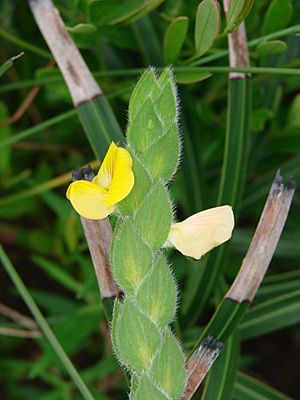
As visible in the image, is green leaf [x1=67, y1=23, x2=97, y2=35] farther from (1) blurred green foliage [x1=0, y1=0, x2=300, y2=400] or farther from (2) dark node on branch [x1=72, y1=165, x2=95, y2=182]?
(2) dark node on branch [x1=72, y1=165, x2=95, y2=182]

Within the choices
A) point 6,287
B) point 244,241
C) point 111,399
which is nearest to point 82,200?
point 244,241

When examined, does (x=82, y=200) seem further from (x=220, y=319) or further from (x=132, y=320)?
(x=220, y=319)

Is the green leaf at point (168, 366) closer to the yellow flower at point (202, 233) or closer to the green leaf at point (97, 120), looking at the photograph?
the yellow flower at point (202, 233)

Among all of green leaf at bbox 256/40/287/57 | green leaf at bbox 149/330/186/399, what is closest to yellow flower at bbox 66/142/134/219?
green leaf at bbox 149/330/186/399

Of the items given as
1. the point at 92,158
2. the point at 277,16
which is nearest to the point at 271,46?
the point at 277,16

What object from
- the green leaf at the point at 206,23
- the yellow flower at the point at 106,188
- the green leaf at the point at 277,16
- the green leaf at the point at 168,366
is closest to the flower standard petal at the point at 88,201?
the yellow flower at the point at 106,188
